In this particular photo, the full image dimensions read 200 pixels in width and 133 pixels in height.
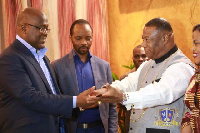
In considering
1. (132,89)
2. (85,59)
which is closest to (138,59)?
(85,59)

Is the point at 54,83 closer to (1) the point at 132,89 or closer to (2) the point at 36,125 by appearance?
(2) the point at 36,125

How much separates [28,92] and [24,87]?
0.05 m

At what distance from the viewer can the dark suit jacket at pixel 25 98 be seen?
7.59 ft

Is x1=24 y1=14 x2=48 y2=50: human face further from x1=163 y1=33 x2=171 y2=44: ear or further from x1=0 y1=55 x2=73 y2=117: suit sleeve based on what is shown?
x1=163 y1=33 x2=171 y2=44: ear

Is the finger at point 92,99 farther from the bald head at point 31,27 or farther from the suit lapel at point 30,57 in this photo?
the bald head at point 31,27

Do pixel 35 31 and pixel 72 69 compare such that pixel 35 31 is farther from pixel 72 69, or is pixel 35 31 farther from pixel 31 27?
pixel 72 69

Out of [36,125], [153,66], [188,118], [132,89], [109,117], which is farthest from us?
[109,117]

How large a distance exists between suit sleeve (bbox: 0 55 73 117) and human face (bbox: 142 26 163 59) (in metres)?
0.96

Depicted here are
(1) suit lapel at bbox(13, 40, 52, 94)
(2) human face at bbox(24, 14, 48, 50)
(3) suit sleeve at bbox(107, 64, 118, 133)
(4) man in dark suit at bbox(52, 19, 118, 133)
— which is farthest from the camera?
(3) suit sleeve at bbox(107, 64, 118, 133)

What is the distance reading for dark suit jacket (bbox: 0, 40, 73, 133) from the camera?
2312 millimetres

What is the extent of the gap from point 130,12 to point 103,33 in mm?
650

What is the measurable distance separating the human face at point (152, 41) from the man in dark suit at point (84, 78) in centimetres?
93

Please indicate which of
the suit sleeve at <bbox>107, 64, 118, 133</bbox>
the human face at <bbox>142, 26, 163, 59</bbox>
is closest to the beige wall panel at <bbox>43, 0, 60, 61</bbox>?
the suit sleeve at <bbox>107, 64, 118, 133</bbox>

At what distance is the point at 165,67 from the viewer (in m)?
2.54
